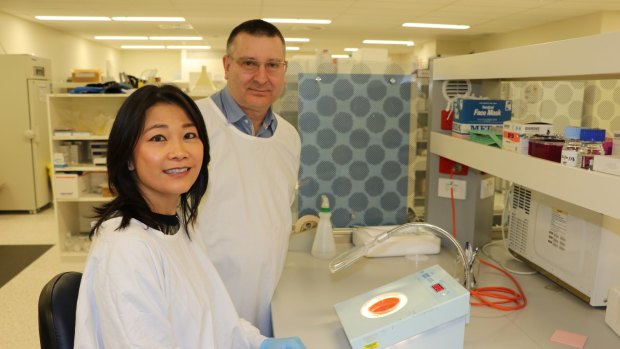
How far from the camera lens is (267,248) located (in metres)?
1.74

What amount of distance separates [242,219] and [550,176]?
1004mm

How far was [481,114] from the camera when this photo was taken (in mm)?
1843

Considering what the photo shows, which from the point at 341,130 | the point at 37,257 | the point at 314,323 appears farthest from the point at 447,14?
the point at 314,323

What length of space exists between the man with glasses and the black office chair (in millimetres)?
630

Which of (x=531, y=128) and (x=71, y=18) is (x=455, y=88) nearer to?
(x=531, y=128)

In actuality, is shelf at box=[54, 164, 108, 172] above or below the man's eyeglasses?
below

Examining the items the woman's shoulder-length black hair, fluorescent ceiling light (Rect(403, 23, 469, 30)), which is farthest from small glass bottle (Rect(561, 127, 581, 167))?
fluorescent ceiling light (Rect(403, 23, 469, 30))

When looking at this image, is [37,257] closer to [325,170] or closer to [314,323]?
[325,170]

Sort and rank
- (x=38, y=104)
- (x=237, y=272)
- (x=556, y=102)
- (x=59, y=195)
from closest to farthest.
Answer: (x=237, y=272), (x=59, y=195), (x=556, y=102), (x=38, y=104)

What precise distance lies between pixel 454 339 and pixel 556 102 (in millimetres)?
4569

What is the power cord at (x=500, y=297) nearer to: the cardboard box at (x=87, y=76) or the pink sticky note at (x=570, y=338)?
the pink sticky note at (x=570, y=338)

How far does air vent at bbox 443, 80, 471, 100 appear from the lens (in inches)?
82.9

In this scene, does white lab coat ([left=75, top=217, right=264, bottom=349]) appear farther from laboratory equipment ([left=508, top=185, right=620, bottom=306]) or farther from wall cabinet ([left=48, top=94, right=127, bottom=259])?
wall cabinet ([left=48, top=94, right=127, bottom=259])

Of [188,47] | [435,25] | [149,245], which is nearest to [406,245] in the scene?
[149,245]
